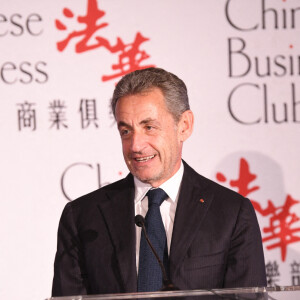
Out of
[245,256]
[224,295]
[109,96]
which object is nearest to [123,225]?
[245,256]

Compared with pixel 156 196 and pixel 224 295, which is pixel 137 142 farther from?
pixel 224 295

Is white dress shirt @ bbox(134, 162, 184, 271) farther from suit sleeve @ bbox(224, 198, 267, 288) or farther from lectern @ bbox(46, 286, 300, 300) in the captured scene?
lectern @ bbox(46, 286, 300, 300)

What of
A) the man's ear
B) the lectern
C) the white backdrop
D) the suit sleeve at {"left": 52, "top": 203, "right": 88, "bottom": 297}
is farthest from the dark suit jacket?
the white backdrop

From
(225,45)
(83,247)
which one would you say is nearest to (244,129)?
(225,45)

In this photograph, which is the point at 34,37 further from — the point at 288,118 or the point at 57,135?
the point at 288,118

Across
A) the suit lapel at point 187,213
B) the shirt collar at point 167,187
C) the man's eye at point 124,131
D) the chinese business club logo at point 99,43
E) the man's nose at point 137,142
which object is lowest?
the suit lapel at point 187,213

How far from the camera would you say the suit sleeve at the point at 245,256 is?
1.47 metres

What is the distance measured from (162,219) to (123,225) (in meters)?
0.10

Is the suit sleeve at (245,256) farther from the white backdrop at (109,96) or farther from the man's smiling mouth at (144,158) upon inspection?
the white backdrop at (109,96)

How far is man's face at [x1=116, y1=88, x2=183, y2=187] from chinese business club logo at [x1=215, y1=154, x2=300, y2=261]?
0.97 metres

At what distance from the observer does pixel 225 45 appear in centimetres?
248

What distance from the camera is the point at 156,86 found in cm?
154

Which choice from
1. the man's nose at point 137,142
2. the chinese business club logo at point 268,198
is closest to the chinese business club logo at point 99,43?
the chinese business club logo at point 268,198

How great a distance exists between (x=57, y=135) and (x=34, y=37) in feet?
1.36
